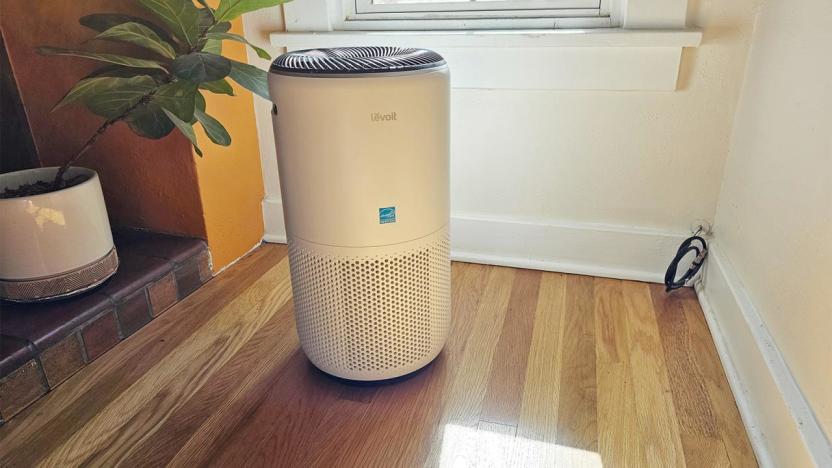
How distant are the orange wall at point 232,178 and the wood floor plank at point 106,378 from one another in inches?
5.0

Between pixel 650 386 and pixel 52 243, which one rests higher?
pixel 52 243

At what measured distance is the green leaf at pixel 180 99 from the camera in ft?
3.32

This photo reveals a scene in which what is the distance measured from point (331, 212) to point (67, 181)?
29.9 inches

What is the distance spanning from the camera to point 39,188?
4.25 feet

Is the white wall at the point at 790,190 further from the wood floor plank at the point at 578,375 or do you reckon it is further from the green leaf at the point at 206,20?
the green leaf at the point at 206,20

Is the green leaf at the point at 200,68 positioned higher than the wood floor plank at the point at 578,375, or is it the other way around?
the green leaf at the point at 200,68

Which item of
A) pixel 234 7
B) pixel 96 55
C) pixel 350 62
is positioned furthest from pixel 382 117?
pixel 96 55

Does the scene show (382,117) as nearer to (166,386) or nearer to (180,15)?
(180,15)

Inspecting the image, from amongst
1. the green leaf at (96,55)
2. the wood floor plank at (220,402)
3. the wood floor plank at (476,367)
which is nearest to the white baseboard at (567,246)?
the wood floor plank at (476,367)

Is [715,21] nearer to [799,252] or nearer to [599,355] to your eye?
[799,252]

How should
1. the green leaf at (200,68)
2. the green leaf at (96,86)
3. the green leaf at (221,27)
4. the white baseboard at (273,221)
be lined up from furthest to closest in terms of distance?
the white baseboard at (273,221), the green leaf at (221,27), the green leaf at (96,86), the green leaf at (200,68)

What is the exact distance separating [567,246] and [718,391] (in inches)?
23.0

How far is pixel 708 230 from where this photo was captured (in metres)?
1.50

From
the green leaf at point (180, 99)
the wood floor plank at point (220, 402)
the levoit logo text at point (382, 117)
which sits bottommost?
the wood floor plank at point (220, 402)
